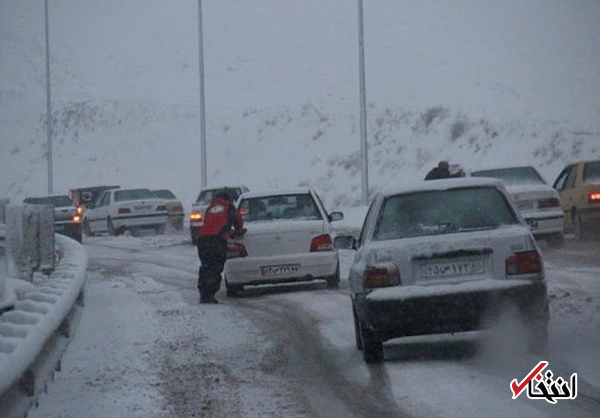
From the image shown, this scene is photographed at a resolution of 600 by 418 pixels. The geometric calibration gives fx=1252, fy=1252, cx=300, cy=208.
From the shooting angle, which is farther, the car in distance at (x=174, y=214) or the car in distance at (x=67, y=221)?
the car in distance at (x=174, y=214)

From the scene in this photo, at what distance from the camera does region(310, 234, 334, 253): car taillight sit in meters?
17.4

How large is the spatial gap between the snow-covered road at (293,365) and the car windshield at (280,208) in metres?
1.51

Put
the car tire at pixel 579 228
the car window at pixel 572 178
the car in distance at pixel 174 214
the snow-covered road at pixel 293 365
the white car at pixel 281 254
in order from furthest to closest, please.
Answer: the car in distance at pixel 174 214, the car window at pixel 572 178, the car tire at pixel 579 228, the white car at pixel 281 254, the snow-covered road at pixel 293 365

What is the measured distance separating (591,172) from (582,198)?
808 mm

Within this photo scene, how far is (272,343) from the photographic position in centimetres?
1216

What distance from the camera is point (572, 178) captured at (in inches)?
979

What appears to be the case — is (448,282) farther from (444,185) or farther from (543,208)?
(543,208)

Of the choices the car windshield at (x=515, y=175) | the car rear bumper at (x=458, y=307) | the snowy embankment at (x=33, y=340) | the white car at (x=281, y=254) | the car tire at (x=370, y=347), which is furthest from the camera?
the car windshield at (x=515, y=175)

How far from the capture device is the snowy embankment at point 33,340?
23.6 feet

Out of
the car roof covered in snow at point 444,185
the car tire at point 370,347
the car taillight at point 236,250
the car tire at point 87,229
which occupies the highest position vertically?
the car roof covered in snow at point 444,185

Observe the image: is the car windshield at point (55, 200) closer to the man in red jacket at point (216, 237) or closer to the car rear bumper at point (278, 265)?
the car rear bumper at point (278, 265)

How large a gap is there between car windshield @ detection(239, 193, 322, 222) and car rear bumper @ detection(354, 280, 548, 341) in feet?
25.8

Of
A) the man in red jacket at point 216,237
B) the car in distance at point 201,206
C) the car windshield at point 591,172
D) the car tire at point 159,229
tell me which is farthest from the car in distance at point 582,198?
the car tire at point 159,229

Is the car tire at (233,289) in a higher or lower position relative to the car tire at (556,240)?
lower
